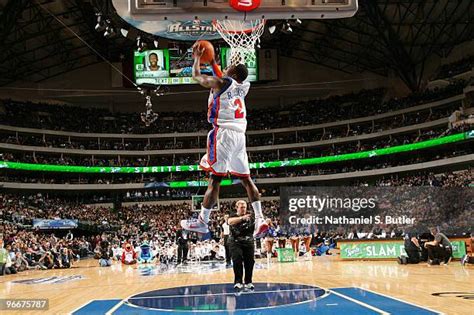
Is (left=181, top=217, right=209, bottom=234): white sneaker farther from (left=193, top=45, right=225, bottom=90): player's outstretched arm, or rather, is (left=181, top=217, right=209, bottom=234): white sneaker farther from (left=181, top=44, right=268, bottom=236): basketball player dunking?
(left=193, top=45, right=225, bottom=90): player's outstretched arm

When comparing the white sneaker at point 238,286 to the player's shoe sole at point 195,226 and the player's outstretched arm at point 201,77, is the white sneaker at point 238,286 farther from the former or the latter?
the player's outstretched arm at point 201,77

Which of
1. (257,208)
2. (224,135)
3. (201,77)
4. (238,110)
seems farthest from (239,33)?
(257,208)

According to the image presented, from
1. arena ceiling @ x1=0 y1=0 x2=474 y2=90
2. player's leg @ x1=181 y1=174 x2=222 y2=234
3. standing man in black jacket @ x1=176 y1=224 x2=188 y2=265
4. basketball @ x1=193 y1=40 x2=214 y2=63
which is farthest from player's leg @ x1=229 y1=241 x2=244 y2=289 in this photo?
arena ceiling @ x1=0 y1=0 x2=474 y2=90

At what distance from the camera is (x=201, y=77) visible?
528 centimetres

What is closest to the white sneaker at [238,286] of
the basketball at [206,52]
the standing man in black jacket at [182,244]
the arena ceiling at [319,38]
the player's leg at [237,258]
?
the player's leg at [237,258]

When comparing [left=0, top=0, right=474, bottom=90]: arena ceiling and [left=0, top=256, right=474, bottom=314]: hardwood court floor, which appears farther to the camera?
[left=0, top=0, right=474, bottom=90]: arena ceiling

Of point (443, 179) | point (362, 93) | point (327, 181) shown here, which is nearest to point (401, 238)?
point (443, 179)

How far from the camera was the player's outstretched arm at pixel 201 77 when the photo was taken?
5.13 metres

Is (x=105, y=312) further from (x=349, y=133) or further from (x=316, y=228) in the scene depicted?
(x=349, y=133)

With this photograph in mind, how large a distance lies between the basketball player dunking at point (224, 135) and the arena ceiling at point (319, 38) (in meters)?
22.8

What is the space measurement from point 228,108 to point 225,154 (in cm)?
53

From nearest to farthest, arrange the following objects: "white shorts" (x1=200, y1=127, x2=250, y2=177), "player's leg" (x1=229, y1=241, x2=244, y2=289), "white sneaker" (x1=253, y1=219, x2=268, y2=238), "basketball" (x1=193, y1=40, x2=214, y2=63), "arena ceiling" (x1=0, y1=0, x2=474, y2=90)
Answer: "basketball" (x1=193, y1=40, x2=214, y2=63)
"white shorts" (x1=200, y1=127, x2=250, y2=177)
"white sneaker" (x1=253, y1=219, x2=268, y2=238)
"player's leg" (x1=229, y1=241, x2=244, y2=289)
"arena ceiling" (x1=0, y1=0, x2=474, y2=90)

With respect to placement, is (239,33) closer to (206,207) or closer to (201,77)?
(201,77)

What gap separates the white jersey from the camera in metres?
5.51
